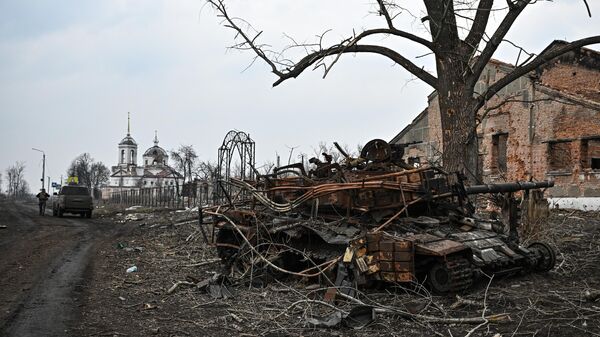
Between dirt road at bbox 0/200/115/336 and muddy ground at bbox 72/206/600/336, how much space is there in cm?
22

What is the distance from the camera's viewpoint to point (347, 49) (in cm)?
1173

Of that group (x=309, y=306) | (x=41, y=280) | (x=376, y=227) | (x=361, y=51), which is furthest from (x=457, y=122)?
(x=41, y=280)

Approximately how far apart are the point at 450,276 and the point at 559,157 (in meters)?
17.3

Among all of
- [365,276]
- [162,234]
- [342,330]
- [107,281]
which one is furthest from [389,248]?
[162,234]

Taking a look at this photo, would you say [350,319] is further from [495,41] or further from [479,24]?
[479,24]

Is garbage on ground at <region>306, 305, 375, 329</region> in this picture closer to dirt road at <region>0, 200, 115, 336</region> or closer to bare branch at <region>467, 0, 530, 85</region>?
dirt road at <region>0, 200, 115, 336</region>

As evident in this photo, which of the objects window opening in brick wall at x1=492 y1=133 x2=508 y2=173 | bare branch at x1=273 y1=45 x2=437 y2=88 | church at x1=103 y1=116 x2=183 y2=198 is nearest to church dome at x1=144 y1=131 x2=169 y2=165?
church at x1=103 y1=116 x2=183 y2=198

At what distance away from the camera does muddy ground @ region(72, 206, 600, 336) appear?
5.71 m

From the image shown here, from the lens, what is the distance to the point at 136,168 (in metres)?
92.1

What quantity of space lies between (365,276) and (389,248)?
0.54 m

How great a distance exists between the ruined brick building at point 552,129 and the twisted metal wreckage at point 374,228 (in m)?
11.0

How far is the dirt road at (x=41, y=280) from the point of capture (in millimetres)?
6050

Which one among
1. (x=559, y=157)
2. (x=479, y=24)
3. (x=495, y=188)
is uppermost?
(x=479, y=24)

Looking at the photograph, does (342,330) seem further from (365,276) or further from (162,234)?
(162,234)
